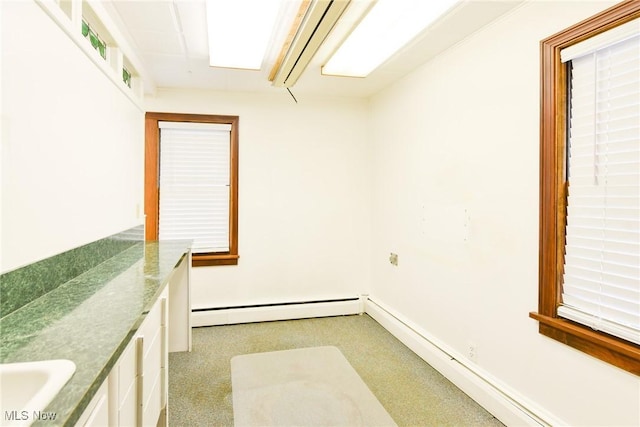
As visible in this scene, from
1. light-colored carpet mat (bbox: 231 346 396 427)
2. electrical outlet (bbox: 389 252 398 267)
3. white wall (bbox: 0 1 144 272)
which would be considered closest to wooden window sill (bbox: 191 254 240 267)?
light-colored carpet mat (bbox: 231 346 396 427)

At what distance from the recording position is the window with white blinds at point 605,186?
5.06ft

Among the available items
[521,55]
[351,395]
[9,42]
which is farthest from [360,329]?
[9,42]

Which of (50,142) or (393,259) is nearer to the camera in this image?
(50,142)

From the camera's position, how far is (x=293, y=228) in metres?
4.06

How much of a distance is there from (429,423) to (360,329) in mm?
1549

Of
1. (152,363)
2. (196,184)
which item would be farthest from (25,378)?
(196,184)

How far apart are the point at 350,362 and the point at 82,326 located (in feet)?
7.08

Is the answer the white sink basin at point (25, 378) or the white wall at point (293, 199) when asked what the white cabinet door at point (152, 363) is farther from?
the white wall at point (293, 199)

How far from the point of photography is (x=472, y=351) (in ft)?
8.04

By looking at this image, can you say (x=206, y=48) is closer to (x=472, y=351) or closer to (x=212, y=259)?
(x=212, y=259)

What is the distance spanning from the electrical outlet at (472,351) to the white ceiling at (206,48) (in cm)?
216

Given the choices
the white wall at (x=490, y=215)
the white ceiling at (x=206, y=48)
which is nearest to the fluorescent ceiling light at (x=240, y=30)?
the white ceiling at (x=206, y=48)

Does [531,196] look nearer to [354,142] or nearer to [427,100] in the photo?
[427,100]

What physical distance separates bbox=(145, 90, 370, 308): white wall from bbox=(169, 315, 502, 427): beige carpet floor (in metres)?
0.42
